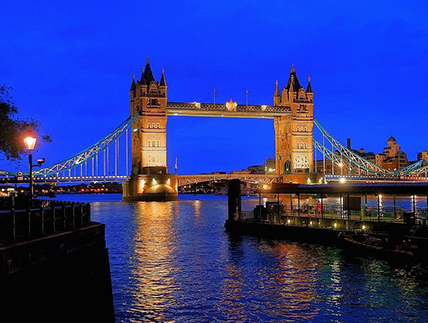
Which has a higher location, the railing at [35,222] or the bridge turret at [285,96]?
the bridge turret at [285,96]

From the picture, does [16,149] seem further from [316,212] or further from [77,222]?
[316,212]

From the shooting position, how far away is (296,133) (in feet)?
421

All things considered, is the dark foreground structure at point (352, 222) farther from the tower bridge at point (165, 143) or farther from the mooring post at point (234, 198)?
the tower bridge at point (165, 143)

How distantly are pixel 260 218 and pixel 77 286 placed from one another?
34.7 meters

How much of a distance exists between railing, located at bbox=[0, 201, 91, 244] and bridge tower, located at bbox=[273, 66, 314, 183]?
367 ft

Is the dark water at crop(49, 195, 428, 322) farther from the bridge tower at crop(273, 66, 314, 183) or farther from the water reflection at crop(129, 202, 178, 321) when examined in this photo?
the bridge tower at crop(273, 66, 314, 183)

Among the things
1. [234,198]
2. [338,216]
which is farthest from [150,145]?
[338,216]

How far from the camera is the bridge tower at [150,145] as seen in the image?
110500 millimetres

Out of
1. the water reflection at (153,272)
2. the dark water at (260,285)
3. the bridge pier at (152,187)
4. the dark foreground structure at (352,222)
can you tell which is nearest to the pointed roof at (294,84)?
the bridge pier at (152,187)

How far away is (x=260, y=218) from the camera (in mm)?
47344

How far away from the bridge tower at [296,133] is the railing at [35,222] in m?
112

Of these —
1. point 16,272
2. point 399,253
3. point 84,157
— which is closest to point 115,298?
point 16,272

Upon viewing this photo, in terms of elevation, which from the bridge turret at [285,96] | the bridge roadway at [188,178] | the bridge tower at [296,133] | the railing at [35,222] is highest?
the bridge turret at [285,96]

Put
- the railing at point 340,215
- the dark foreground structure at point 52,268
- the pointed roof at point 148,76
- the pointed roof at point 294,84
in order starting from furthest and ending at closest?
the pointed roof at point 294,84 → the pointed roof at point 148,76 → the railing at point 340,215 → the dark foreground structure at point 52,268
